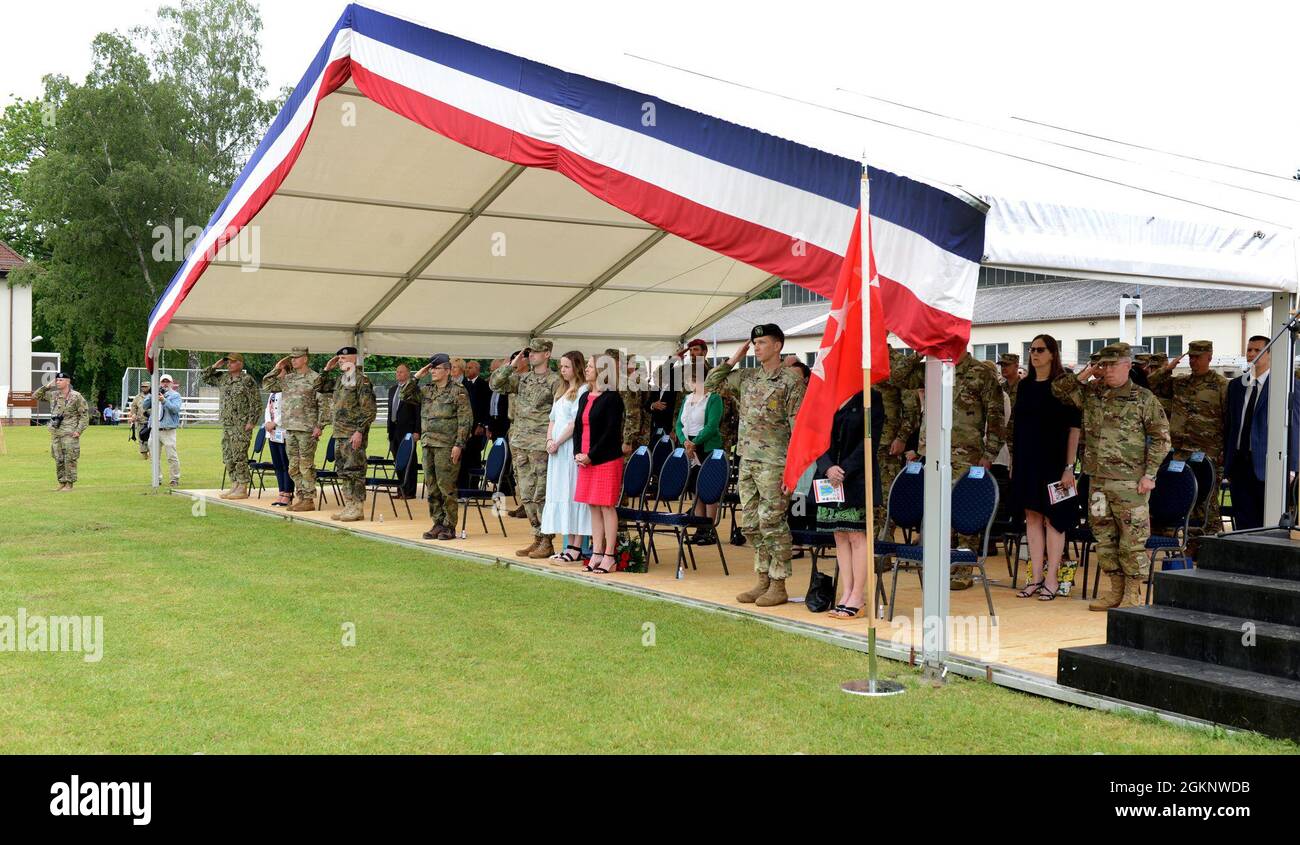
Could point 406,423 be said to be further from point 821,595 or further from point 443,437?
point 821,595

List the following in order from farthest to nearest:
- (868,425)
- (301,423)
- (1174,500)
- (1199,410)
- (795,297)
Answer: (795,297) → (301,423) → (1199,410) → (1174,500) → (868,425)

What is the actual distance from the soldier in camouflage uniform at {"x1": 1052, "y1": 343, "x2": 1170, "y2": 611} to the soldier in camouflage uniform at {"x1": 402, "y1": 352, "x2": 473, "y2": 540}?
252 inches

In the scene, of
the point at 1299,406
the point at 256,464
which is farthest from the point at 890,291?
the point at 256,464

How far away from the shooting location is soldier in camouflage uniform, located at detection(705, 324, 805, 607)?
7.80 m

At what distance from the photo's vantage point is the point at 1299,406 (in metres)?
9.80

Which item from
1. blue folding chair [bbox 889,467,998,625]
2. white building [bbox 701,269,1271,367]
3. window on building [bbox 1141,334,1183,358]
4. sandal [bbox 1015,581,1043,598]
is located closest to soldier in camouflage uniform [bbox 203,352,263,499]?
blue folding chair [bbox 889,467,998,625]

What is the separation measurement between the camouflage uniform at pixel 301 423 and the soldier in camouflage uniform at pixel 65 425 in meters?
4.79

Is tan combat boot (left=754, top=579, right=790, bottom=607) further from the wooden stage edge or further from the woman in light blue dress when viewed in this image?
the woman in light blue dress

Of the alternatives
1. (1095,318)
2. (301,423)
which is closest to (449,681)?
(301,423)

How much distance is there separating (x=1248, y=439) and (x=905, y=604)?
13.0 ft

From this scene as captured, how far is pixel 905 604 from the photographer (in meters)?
8.02

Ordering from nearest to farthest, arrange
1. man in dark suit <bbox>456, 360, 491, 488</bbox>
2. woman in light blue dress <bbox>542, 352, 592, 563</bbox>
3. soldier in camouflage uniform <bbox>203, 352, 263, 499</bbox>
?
woman in light blue dress <bbox>542, 352, 592, 563</bbox>
man in dark suit <bbox>456, 360, 491, 488</bbox>
soldier in camouflage uniform <bbox>203, 352, 263, 499</bbox>
